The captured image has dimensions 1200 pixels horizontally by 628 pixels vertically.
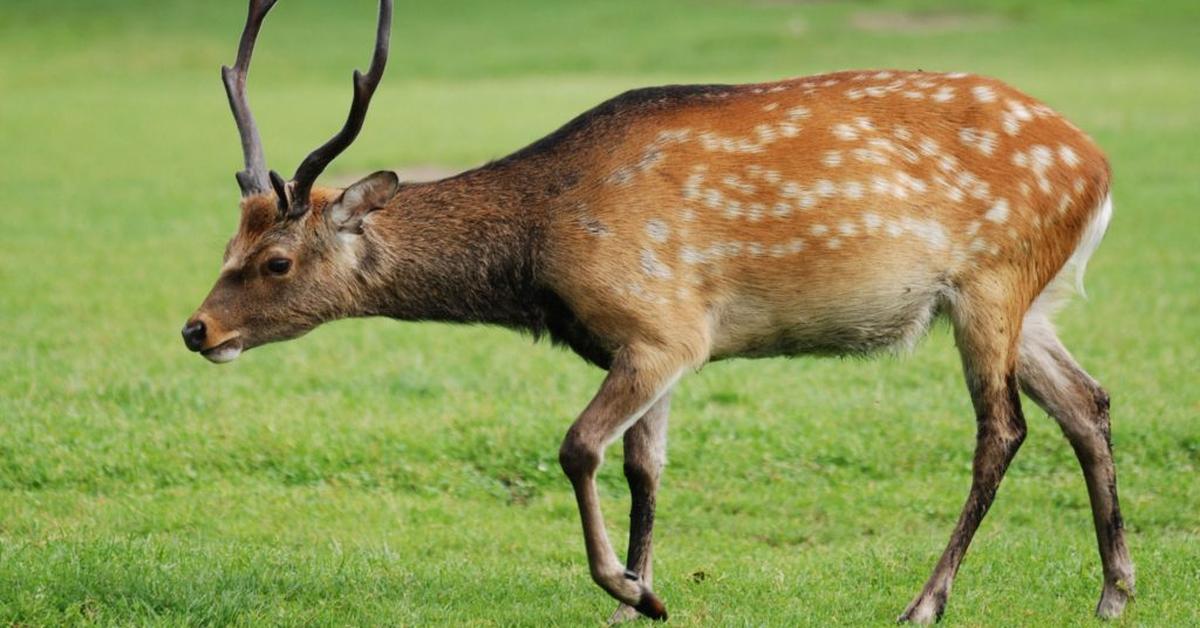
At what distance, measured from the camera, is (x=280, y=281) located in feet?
19.6

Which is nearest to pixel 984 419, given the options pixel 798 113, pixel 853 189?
pixel 853 189

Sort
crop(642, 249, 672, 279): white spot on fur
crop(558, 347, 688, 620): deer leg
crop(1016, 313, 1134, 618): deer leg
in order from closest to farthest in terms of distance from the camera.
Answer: crop(558, 347, 688, 620): deer leg, crop(642, 249, 672, 279): white spot on fur, crop(1016, 313, 1134, 618): deer leg

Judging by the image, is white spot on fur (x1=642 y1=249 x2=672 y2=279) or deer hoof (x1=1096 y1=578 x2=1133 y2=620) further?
deer hoof (x1=1096 y1=578 x2=1133 y2=620)

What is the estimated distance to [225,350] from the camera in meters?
5.93

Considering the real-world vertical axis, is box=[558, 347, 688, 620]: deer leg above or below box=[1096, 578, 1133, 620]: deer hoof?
above

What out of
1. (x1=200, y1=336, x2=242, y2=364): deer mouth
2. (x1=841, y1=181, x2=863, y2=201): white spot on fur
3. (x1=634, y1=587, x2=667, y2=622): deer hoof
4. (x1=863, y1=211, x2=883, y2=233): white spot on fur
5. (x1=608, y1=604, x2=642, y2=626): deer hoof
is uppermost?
(x1=841, y1=181, x2=863, y2=201): white spot on fur

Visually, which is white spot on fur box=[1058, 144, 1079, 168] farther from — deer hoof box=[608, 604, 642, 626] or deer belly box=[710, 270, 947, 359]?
deer hoof box=[608, 604, 642, 626]

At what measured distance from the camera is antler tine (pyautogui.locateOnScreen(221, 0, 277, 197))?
6098 mm

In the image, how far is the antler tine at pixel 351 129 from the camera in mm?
5746

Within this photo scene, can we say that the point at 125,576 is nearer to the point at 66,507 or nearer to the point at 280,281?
the point at 280,281

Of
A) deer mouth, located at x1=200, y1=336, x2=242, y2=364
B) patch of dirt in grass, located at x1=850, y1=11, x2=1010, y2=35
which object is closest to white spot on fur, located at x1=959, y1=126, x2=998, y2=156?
deer mouth, located at x1=200, y1=336, x2=242, y2=364

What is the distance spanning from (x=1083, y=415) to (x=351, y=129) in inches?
113

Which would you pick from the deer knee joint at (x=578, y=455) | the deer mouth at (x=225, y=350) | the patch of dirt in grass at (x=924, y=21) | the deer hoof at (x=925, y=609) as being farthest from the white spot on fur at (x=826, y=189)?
the patch of dirt in grass at (x=924, y=21)

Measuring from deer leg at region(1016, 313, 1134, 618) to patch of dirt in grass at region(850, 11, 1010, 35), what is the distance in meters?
32.3
